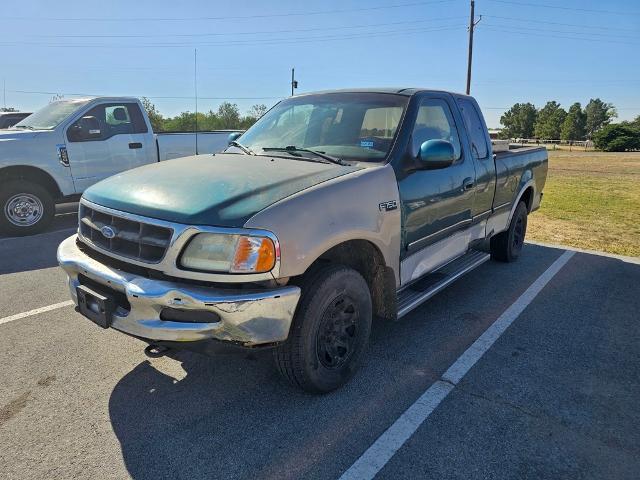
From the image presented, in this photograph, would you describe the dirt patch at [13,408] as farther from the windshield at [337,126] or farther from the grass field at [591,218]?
the grass field at [591,218]

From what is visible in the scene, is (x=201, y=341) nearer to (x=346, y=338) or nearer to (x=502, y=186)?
(x=346, y=338)

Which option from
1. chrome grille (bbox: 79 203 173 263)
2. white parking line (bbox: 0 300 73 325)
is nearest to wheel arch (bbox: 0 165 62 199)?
white parking line (bbox: 0 300 73 325)

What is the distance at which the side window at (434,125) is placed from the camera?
3770 mm

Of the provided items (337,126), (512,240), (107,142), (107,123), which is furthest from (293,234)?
(107,123)

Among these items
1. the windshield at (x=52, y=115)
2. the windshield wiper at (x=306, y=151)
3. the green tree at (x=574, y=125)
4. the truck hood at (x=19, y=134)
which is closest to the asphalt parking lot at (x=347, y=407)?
the windshield wiper at (x=306, y=151)

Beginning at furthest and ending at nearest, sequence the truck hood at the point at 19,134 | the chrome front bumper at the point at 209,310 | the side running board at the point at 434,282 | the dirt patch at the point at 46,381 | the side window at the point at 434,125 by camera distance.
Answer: the truck hood at the point at 19,134 → the side window at the point at 434,125 → the side running board at the point at 434,282 → the dirt patch at the point at 46,381 → the chrome front bumper at the point at 209,310

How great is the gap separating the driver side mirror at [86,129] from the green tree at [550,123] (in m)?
92.9

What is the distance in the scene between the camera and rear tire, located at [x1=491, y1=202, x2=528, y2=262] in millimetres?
5941

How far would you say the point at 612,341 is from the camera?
3.94 m

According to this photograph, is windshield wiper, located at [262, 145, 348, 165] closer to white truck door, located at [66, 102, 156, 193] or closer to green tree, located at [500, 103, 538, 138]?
white truck door, located at [66, 102, 156, 193]

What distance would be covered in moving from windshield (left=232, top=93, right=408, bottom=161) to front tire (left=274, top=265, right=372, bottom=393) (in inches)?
40.9

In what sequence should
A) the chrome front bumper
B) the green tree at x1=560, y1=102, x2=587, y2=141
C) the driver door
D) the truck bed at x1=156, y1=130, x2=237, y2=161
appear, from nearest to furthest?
the chrome front bumper → the driver door → the truck bed at x1=156, y1=130, x2=237, y2=161 → the green tree at x1=560, y1=102, x2=587, y2=141

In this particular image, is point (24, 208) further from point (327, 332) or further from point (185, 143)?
point (327, 332)

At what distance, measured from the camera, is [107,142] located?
7.97 metres
